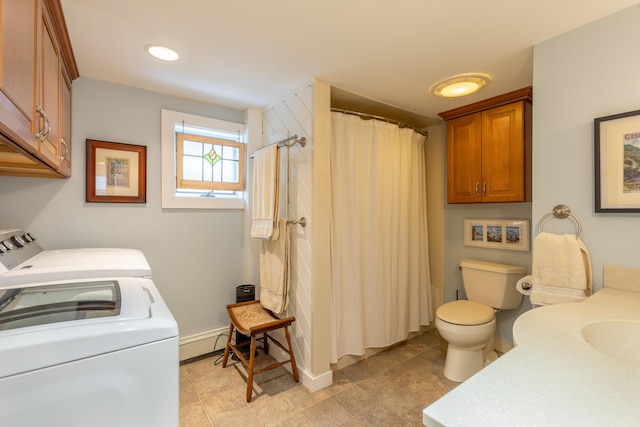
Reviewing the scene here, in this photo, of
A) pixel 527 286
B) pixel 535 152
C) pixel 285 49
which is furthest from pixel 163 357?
pixel 527 286

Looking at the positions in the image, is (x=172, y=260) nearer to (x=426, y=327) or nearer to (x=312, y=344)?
(x=312, y=344)

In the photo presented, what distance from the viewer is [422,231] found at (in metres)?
2.90

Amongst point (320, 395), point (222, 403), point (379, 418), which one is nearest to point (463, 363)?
point (379, 418)

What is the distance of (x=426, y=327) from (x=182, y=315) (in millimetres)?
2422

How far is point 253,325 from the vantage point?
2062 mm

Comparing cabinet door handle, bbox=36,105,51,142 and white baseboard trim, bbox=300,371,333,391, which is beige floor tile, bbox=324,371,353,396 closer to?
white baseboard trim, bbox=300,371,333,391

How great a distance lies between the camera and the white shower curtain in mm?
2338

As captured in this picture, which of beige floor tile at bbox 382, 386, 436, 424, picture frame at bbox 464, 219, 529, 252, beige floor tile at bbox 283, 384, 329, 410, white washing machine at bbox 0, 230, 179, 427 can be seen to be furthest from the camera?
picture frame at bbox 464, 219, 529, 252

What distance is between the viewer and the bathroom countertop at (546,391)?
0.51 meters

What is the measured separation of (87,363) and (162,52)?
171cm

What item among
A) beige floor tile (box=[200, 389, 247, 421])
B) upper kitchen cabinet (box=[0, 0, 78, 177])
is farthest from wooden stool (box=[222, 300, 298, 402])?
upper kitchen cabinet (box=[0, 0, 78, 177])

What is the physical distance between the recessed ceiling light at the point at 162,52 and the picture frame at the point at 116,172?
31.1 inches

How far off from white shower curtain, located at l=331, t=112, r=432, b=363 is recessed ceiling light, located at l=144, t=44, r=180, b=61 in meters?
1.16

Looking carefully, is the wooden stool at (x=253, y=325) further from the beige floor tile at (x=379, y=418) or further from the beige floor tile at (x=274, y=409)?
the beige floor tile at (x=379, y=418)
